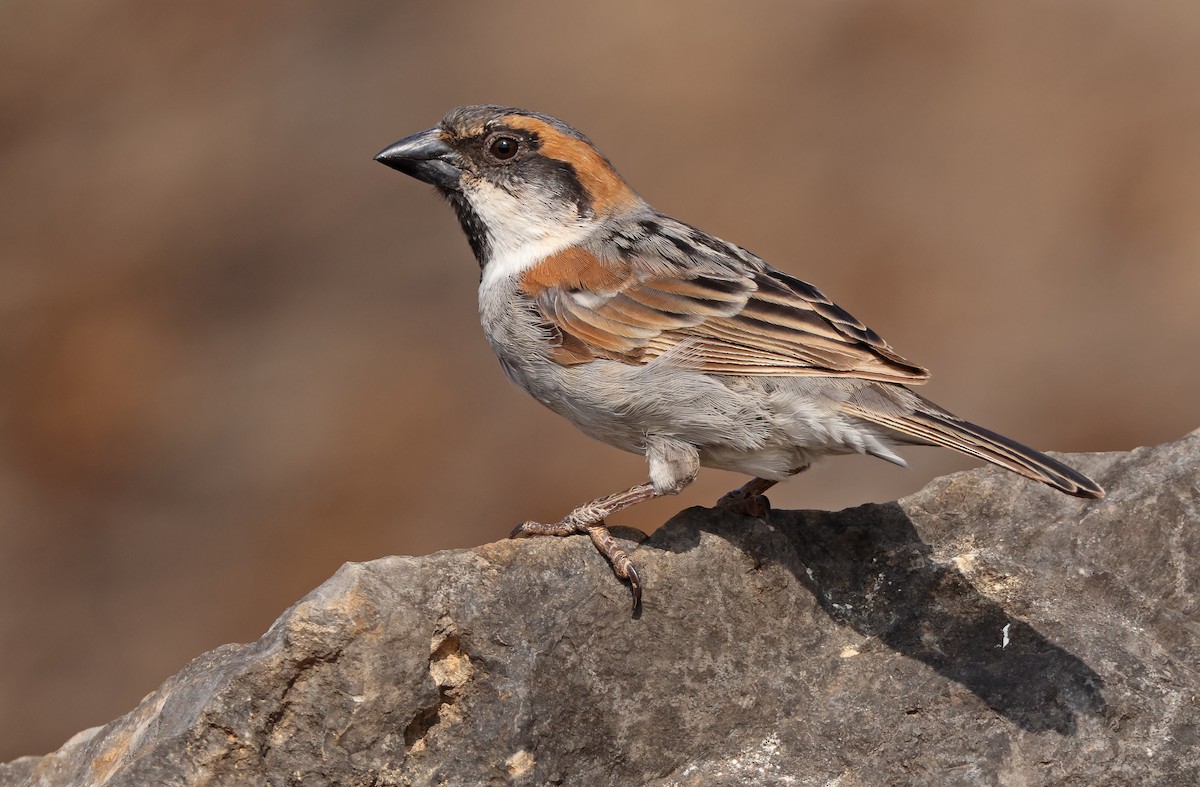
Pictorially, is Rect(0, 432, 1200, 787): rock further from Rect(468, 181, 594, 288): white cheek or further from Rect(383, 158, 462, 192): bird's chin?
Rect(383, 158, 462, 192): bird's chin

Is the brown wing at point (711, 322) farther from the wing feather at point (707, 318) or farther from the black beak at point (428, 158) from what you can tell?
the black beak at point (428, 158)

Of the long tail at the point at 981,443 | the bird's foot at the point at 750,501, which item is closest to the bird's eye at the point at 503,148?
the bird's foot at the point at 750,501

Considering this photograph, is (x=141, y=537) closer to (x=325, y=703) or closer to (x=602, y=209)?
(x=602, y=209)

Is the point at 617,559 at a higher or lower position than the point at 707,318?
lower

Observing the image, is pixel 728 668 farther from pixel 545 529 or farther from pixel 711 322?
pixel 711 322

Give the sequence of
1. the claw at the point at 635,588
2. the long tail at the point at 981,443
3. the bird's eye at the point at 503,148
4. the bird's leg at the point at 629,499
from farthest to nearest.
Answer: the bird's eye at the point at 503,148 → the bird's leg at the point at 629,499 → the claw at the point at 635,588 → the long tail at the point at 981,443

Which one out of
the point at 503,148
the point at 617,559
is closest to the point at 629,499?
the point at 617,559

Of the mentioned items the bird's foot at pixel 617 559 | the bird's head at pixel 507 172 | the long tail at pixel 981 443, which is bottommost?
the bird's foot at pixel 617 559
